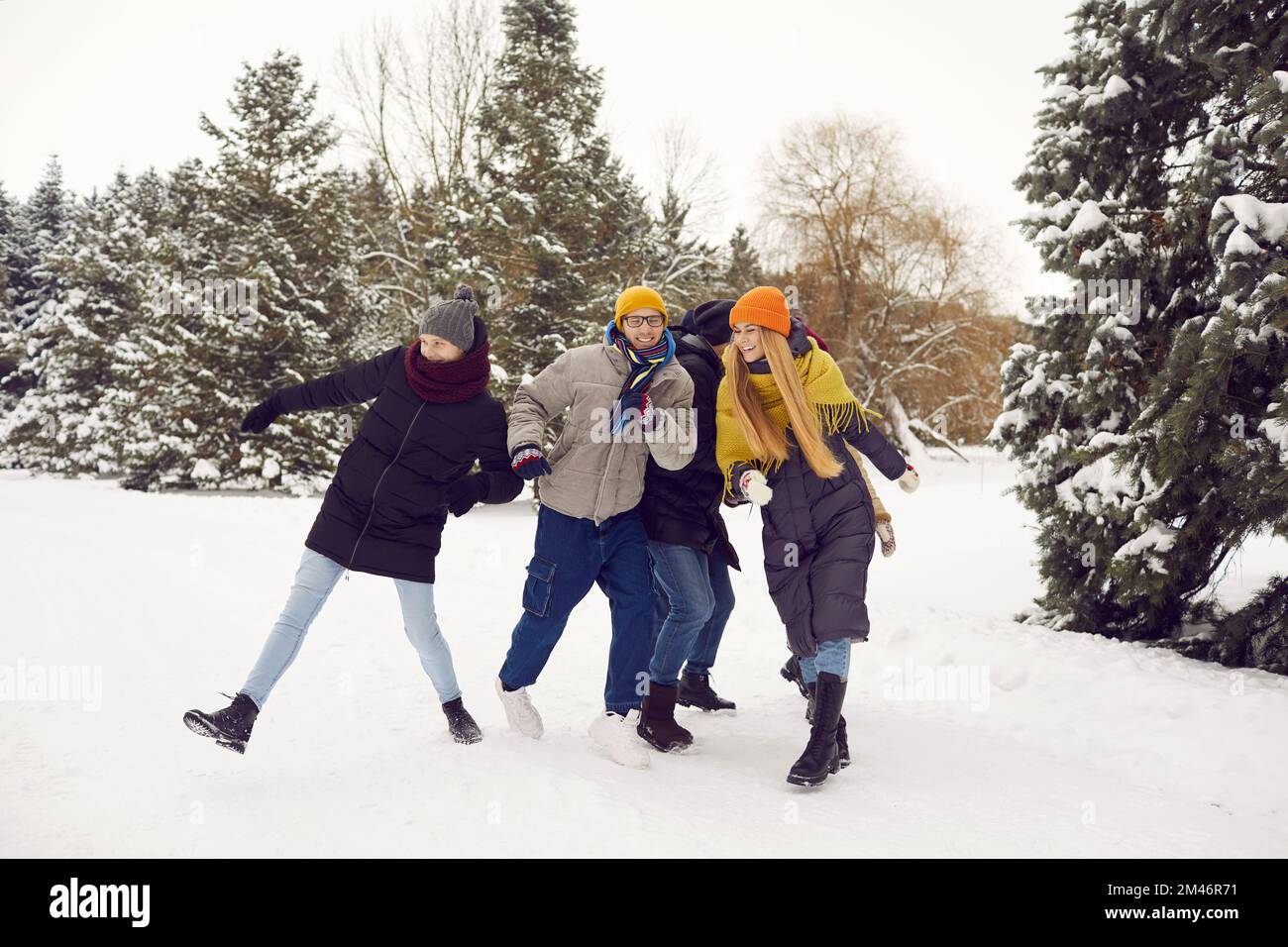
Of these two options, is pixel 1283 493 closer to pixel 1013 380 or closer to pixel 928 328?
pixel 1013 380

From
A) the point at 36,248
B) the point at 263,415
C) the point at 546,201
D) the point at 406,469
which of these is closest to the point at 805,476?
the point at 406,469

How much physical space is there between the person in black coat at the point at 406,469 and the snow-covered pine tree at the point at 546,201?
12.5 metres

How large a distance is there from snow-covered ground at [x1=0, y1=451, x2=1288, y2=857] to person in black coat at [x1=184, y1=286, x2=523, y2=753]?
2.13ft

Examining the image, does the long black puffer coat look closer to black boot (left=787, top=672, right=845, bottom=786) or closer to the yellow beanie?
black boot (left=787, top=672, right=845, bottom=786)

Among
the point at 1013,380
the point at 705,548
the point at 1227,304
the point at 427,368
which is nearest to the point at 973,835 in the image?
the point at 705,548

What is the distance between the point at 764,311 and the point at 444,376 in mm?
1474

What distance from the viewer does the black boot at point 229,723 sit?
373 centimetres

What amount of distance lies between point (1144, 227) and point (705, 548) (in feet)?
14.8

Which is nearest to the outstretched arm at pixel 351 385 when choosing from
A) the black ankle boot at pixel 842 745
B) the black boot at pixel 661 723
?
the black boot at pixel 661 723

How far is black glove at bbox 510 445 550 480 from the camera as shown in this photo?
4080mm

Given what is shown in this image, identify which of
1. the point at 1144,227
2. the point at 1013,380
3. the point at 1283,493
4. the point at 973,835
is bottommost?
the point at 973,835

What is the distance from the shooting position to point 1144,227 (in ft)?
22.1

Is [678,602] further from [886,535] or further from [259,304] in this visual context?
[259,304]
